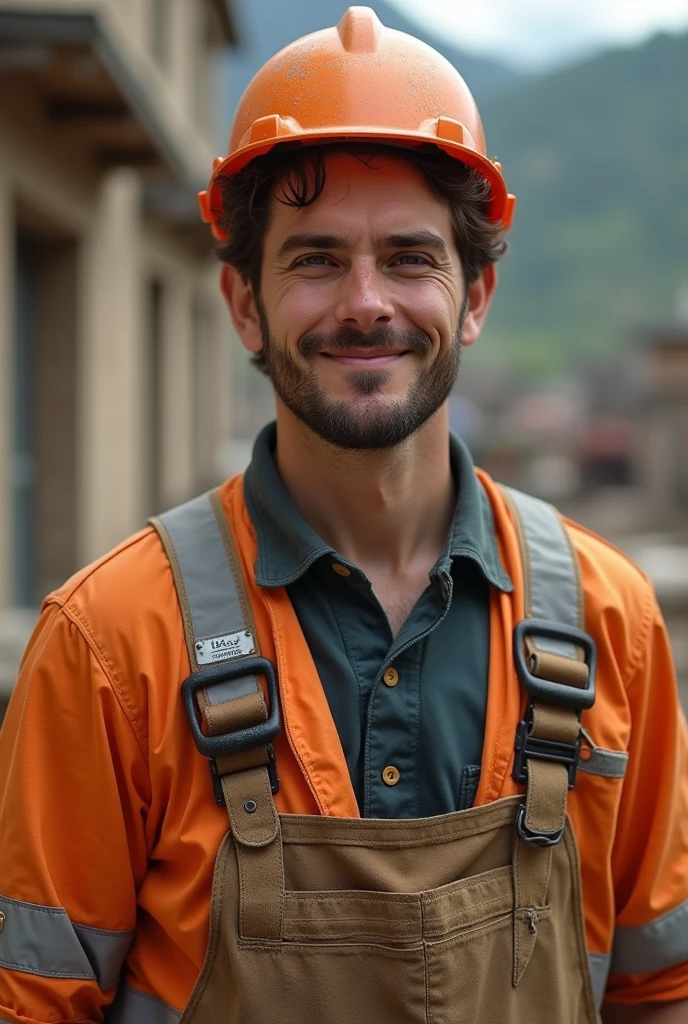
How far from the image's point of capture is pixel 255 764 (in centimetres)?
180

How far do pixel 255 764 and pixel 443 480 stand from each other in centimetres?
69

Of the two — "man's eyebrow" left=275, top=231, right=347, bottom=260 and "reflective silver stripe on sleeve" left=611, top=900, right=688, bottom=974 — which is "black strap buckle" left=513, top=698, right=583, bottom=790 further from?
"man's eyebrow" left=275, top=231, right=347, bottom=260

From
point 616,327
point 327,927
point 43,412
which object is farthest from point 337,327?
point 616,327

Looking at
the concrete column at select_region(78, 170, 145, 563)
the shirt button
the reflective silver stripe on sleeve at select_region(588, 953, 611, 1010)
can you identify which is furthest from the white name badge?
the concrete column at select_region(78, 170, 145, 563)

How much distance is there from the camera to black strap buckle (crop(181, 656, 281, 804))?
1.78 meters

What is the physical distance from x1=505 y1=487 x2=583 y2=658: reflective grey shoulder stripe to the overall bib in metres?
0.14

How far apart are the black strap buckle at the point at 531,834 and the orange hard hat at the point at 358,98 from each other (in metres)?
1.11

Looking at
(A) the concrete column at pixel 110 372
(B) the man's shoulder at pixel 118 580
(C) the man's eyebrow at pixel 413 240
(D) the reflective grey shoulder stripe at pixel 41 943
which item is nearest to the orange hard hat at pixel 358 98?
(C) the man's eyebrow at pixel 413 240

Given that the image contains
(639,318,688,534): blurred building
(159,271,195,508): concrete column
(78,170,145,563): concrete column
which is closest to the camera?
(78,170,145,563): concrete column

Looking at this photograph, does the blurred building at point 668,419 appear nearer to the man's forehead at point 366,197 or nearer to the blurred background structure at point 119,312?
the blurred background structure at point 119,312

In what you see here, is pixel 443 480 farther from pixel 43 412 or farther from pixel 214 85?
pixel 214 85

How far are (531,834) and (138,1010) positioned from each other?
69 centimetres

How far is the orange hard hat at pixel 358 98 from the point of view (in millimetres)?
1982

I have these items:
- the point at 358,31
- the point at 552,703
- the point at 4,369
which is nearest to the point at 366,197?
the point at 358,31
